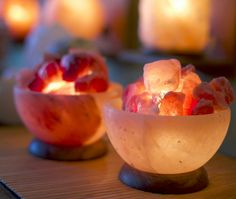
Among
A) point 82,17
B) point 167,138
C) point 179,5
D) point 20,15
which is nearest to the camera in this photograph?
point 167,138

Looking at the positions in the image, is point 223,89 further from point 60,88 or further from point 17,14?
point 17,14

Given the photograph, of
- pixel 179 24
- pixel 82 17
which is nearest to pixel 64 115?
pixel 179 24

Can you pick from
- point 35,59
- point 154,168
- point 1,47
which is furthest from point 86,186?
point 1,47

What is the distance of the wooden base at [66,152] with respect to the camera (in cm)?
77

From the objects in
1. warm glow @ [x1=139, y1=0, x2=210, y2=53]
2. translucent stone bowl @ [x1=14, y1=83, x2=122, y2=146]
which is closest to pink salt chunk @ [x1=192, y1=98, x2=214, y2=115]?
translucent stone bowl @ [x1=14, y1=83, x2=122, y2=146]

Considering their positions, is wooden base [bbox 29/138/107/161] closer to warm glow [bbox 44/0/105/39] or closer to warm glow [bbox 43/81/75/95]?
warm glow [bbox 43/81/75/95]

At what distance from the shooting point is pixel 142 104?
2.08 ft

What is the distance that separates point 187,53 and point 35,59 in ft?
1.42

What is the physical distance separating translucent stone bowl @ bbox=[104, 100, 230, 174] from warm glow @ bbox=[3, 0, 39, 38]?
1.00 meters

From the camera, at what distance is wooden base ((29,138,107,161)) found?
77cm

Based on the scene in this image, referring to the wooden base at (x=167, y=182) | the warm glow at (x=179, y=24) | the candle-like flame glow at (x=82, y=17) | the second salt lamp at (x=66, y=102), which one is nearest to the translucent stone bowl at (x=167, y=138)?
the wooden base at (x=167, y=182)

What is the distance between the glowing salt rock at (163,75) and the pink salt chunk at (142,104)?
1 centimetres

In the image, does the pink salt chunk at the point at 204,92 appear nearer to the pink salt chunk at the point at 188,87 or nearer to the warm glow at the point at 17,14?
the pink salt chunk at the point at 188,87

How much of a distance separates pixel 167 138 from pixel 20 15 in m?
1.08
